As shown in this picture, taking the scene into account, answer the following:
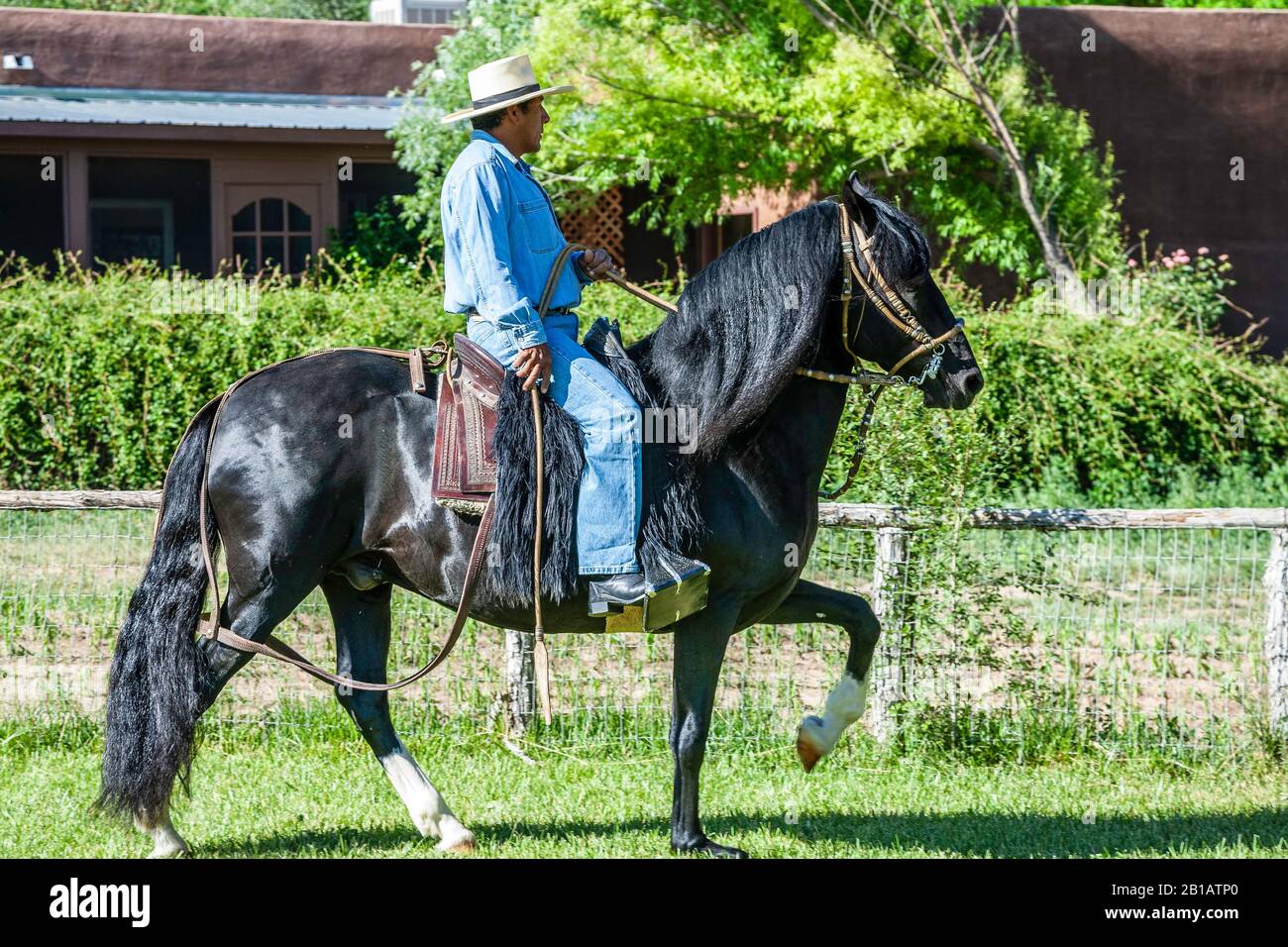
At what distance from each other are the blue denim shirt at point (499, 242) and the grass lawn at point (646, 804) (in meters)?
1.99

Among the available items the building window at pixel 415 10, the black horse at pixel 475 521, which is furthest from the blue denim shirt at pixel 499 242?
the building window at pixel 415 10

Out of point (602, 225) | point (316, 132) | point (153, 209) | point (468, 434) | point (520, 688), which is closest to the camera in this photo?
point (468, 434)

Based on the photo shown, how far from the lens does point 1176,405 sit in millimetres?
12141

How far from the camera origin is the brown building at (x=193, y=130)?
17641 millimetres

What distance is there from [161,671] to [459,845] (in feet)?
3.99

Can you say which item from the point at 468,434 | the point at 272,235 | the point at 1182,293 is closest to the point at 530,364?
the point at 468,434

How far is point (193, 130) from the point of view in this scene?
17.3 meters

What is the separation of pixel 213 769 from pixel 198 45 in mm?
15422

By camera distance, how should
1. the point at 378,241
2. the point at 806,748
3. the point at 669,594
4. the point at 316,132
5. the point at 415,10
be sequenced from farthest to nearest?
the point at 415,10 < the point at 378,241 < the point at 316,132 < the point at 806,748 < the point at 669,594

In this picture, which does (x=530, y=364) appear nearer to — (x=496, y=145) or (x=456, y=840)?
(x=496, y=145)

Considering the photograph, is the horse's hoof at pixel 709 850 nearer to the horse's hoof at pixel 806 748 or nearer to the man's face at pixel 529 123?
the horse's hoof at pixel 806 748

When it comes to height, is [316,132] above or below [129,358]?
above

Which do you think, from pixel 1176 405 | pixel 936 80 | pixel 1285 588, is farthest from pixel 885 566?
pixel 936 80
